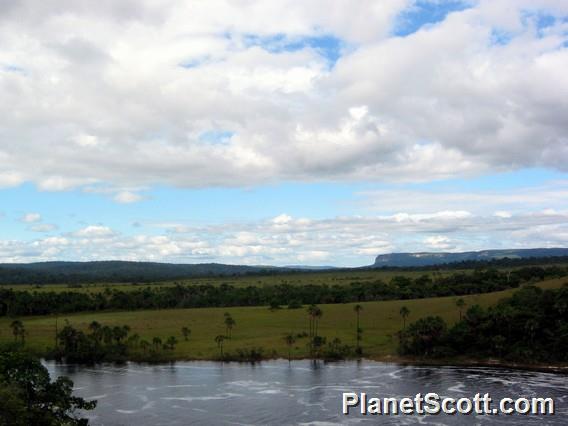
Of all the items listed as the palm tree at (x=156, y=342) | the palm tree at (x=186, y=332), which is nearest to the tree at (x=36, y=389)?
the palm tree at (x=156, y=342)

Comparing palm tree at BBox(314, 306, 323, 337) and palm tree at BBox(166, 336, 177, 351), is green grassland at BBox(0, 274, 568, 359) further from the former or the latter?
palm tree at BBox(314, 306, 323, 337)

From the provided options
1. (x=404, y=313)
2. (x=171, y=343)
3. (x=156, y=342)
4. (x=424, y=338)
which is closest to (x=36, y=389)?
(x=156, y=342)

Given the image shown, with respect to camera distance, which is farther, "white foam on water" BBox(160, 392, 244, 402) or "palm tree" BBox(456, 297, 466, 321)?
"palm tree" BBox(456, 297, 466, 321)

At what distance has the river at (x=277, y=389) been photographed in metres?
76.9

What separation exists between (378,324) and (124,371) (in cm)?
6710

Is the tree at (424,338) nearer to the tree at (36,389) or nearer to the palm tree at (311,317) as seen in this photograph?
the palm tree at (311,317)

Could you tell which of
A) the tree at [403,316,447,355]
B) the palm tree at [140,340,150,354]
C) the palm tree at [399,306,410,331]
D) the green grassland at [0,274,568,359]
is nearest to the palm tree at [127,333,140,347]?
the palm tree at [140,340,150,354]

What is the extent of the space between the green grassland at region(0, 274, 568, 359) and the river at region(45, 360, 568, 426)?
42.2 feet

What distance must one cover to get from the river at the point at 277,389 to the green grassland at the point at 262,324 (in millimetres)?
12855

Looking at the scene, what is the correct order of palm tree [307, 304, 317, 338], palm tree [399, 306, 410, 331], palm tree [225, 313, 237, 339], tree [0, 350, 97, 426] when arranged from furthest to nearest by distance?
palm tree [225, 313, 237, 339] → palm tree [399, 306, 410, 331] → palm tree [307, 304, 317, 338] → tree [0, 350, 97, 426]

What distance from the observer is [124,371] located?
378 feet

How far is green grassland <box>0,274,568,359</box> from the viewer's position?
133625 millimetres

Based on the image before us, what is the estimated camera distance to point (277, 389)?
94625mm

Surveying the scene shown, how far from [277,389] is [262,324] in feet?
223
